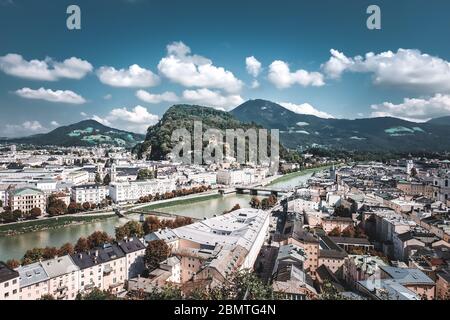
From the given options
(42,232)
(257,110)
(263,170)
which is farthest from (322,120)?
(42,232)

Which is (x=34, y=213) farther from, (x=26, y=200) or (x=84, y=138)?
(x=84, y=138)

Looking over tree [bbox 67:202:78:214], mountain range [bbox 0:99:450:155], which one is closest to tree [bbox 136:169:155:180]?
tree [bbox 67:202:78:214]

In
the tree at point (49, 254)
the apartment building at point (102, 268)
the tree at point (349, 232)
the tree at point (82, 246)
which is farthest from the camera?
the tree at point (349, 232)

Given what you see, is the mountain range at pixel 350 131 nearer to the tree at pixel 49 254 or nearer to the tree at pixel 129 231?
the tree at pixel 129 231

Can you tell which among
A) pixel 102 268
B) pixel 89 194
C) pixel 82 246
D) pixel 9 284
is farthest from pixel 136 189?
pixel 9 284

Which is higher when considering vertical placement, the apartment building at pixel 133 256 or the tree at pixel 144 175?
the tree at pixel 144 175

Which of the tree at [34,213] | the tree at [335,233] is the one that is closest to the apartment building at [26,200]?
the tree at [34,213]
